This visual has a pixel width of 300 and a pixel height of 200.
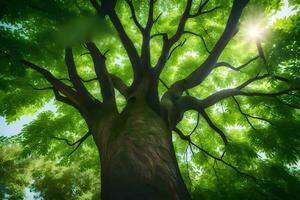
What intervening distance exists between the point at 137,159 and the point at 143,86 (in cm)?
199

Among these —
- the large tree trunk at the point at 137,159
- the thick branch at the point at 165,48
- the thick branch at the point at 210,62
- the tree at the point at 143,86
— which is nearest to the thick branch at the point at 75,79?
the tree at the point at 143,86

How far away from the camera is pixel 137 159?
8.36ft

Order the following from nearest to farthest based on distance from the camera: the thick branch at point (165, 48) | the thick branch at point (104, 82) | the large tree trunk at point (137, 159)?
the large tree trunk at point (137, 159)
the thick branch at point (104, 82)
the thick branch at point (165, 48)

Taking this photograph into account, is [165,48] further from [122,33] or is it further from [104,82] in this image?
[104,82]

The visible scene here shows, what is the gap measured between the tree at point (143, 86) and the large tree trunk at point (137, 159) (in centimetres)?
1

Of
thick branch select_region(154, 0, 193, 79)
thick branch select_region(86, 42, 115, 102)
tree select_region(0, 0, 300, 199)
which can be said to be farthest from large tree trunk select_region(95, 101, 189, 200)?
thick branch select_region(154, 0, 193, 79)

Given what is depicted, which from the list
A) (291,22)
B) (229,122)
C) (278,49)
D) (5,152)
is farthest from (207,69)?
(5,152)

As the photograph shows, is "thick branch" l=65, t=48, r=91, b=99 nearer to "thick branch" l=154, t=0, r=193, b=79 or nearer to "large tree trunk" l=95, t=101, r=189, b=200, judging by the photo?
"large tree trunk" l=95, t=101, r=189, b=200

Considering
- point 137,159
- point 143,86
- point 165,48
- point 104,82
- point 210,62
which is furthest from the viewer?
point 165,48

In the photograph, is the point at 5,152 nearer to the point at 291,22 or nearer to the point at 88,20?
the point at 88,20

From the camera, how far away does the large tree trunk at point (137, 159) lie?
2.22 metres

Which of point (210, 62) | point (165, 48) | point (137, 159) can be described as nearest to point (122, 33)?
point (165, 48)

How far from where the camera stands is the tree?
2801 millimetres

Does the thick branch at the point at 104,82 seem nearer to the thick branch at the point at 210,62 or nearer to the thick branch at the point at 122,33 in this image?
the thick branch at the point at 122,33
